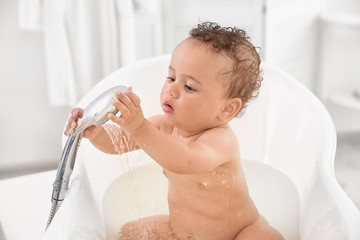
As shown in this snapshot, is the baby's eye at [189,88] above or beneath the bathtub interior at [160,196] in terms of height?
above

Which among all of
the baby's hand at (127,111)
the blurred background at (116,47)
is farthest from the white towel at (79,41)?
the baby's hand at (127,111)

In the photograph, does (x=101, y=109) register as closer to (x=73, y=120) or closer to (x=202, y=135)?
(x=73, y=120)

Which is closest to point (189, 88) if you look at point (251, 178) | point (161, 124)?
point (161, 124)

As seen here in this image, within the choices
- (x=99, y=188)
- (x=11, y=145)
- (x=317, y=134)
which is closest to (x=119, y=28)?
(x=11, y=145)

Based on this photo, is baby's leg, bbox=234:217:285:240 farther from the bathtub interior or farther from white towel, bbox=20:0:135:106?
white towel, bbox=20:0:135:106

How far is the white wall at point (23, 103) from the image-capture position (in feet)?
8.29

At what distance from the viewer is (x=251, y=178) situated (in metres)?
1.84

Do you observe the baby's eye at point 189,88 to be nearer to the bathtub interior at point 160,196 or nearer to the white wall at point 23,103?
the bathtub interior at point 160,196

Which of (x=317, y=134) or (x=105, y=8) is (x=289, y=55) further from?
(x=317, y=134)

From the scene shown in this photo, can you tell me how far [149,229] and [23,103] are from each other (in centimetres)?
143

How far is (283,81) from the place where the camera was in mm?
1867

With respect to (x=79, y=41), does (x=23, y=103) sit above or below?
below

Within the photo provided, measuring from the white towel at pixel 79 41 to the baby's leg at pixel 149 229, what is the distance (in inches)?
43.9

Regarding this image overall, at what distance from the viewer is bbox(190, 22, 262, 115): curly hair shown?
123 cm
